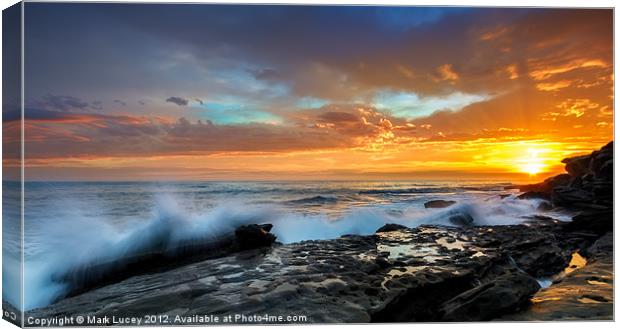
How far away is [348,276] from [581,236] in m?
4.11

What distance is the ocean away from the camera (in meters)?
6.20

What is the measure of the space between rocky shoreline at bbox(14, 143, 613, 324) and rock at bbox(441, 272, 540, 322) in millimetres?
13

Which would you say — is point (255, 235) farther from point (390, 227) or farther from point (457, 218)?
point (457, 218)

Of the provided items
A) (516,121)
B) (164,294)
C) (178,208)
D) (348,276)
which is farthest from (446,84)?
(164,294)

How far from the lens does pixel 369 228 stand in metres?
7.60

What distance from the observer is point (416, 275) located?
21.7ft

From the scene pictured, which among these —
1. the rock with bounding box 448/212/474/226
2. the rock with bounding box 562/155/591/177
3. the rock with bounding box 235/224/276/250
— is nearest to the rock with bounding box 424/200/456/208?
the rock with bounding box 448/212/474/226

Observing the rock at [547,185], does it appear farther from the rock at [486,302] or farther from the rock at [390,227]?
the rock at [390,227]

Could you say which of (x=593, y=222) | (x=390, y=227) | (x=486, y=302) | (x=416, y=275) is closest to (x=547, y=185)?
(x=593, y=222)

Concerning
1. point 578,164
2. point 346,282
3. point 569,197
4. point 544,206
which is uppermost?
point 578,164

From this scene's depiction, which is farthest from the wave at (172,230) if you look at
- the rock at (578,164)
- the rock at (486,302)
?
the rock at (486,302)

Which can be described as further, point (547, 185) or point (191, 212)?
point (547, 185)

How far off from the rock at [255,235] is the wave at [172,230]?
0.29ft

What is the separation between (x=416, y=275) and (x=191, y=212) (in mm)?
3320
